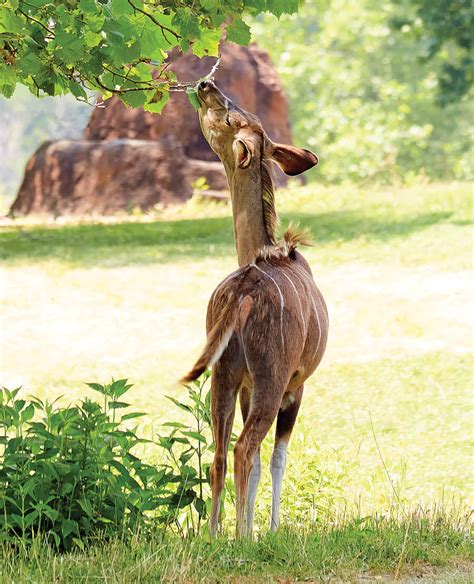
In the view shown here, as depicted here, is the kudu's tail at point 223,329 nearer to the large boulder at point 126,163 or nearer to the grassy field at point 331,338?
the grassy field at point 331,338

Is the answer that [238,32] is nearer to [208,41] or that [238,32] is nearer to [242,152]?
[208,41]

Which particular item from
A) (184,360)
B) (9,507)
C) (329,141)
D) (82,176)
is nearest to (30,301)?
(184,360)

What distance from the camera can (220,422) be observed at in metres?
4.98

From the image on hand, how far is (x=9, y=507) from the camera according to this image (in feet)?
17.2

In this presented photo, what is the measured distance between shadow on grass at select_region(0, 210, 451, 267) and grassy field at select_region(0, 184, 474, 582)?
4 centimetres

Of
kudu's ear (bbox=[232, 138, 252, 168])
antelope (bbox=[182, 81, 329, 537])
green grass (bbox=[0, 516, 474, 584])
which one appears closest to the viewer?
green grass (bbox=[0, 516, 474, 584])

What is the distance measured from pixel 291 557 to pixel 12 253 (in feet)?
45.2

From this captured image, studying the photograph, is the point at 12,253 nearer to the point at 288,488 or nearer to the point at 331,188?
the point at 331,188

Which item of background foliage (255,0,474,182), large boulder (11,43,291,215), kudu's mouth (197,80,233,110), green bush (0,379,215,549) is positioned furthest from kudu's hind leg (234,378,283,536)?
background foliage (255,0,474,182)

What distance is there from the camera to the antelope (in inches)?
195

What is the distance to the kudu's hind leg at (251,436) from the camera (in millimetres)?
4871

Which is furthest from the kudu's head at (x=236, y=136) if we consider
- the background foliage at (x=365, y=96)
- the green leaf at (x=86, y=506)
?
the background foliage at (x=365, y=96)

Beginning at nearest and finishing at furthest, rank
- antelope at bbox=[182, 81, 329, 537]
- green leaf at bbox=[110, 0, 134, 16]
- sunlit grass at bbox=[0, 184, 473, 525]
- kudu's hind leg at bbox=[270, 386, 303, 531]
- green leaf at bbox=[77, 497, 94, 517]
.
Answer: green leaf at bbox=[110, 0, 134, 16], antelope at bbox=[182, 81, 329, 537], green leaf at bbox=[77, 497, 94, 517], kudu's hind leg at bbox=[270, 386, 303, 531], sunlit grass at bbox=[0, 184, 473, 525]

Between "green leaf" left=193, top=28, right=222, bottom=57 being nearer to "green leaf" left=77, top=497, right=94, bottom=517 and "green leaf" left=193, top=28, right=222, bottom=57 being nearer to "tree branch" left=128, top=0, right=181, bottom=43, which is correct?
"tree branch" left=128, top=0, right=181, bottom=43
